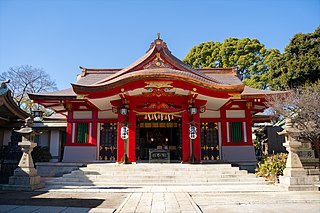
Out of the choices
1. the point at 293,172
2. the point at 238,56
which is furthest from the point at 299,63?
the point at 238,56

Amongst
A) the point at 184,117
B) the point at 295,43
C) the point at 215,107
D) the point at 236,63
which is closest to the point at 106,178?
the point at 184,117

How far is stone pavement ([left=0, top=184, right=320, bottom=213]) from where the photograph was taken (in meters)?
5.69

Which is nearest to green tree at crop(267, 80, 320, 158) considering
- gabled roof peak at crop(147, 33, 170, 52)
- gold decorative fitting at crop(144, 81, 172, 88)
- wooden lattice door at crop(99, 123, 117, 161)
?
gold decorative fitting at crop(144, 81, 172, 88)

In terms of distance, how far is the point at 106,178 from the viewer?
1020cm

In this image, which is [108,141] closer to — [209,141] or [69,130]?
[69,130]

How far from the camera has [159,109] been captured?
13383mm

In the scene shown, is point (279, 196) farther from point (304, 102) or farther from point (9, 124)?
point (9, 124)

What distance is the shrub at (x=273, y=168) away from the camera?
960 cm

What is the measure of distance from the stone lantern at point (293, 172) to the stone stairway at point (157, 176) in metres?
1.23

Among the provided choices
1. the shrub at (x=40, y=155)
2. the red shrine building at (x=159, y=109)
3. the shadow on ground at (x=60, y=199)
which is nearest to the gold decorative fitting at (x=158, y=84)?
the red shrine building at (x=159, y=109)

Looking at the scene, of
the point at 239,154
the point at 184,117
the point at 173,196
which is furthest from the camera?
the point at 239,154

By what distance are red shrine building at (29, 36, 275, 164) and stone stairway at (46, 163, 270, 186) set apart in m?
1.77

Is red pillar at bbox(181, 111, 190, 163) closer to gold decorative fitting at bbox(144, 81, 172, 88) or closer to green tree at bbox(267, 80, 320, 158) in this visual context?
gold decorative fitting at bbox(144, 81, 172, 88)

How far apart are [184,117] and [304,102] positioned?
5.80 meters
